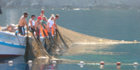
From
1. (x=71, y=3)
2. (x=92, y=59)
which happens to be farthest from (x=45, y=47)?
(x=71, y=3)

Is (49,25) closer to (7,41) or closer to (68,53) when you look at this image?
(68,53)

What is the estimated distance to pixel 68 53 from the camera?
30969 mm

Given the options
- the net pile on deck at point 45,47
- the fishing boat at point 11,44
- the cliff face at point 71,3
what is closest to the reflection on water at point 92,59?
the fishing boat at point 11,44

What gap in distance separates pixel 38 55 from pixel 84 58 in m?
3.21

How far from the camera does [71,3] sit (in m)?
132

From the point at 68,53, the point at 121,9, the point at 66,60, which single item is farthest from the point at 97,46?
the point at 121,9

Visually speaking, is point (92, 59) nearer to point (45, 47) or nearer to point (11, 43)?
point (45, 47)

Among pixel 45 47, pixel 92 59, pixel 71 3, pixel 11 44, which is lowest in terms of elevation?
pixel 92 59

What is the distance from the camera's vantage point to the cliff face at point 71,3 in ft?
427


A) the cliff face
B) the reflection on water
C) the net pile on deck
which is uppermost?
the cliff face

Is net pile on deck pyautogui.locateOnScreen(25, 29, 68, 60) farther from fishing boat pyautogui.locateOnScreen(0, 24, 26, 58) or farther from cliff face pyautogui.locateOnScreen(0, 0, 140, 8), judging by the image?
cliff face pyautogui.locateOnScreen(0, 0, 140, 8)

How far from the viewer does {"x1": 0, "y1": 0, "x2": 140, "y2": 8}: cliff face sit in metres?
130

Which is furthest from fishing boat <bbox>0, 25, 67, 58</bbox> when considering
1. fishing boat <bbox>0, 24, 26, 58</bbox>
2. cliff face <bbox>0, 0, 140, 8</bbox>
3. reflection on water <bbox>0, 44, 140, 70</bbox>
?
cliff face <bbox>0, 0, 140, 8</bbox>

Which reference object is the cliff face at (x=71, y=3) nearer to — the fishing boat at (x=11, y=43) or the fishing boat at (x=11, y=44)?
the fishing boat at (x=11, y=43)
